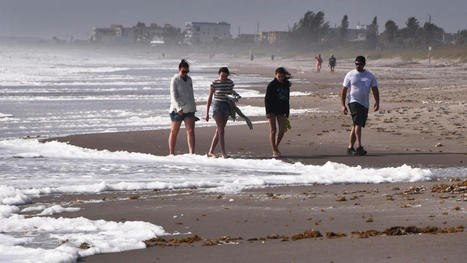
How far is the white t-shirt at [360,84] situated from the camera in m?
12.9

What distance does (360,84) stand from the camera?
12.9 meters

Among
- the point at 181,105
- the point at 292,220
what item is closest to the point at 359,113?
the point at 181,105

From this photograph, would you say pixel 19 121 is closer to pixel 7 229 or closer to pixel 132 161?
pixel 132 161

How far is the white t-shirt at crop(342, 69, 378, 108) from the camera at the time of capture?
12.9 metres

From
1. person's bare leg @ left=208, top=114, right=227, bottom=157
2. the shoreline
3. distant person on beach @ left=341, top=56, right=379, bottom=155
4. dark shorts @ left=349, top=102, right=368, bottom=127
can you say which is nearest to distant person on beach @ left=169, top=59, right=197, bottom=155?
person's bare leg @ left=208, top=114, right=227, bottom=157

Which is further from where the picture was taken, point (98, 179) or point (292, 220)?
point (98, 179)

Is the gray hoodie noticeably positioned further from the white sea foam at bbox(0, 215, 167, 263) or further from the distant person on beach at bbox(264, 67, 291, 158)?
the white sea foam at bbox(0, 215, 167, 263)

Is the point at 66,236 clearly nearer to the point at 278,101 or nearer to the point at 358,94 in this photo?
the point at 278,101

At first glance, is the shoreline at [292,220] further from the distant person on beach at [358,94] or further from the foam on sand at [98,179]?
the distant person on beach at [358,94]

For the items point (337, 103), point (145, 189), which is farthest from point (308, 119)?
point (145, 189)

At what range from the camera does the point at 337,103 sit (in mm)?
24125

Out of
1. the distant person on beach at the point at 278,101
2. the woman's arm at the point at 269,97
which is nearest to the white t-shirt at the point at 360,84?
the distant person on beach at the point at 278,101

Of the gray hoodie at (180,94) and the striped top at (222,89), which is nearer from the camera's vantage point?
the gray hoodie at (180,94)

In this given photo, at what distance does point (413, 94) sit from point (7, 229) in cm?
2324
